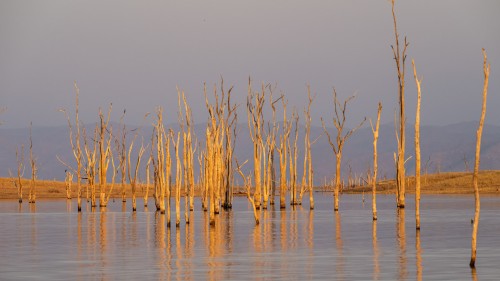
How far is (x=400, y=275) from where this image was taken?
2283 centimetres

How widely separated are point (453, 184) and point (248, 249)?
260ft

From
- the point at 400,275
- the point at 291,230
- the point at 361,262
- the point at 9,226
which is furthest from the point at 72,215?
the point at 400,275

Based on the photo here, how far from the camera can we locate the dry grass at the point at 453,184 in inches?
4087

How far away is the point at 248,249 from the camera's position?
31.6 metres

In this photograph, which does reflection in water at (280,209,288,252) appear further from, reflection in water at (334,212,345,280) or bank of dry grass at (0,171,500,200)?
bank of dry grass at (0,171,500,200)

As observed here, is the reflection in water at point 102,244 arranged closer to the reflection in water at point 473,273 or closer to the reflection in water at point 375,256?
the reflection in water at point 375,256

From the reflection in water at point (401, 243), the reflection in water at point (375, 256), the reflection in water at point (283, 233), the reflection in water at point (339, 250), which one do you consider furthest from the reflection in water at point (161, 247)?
the reflection in water at point (401, 243)

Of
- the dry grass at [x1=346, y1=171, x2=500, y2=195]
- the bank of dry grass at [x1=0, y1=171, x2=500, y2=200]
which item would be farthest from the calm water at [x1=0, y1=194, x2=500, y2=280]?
the dry grass at [x1=346, y1=171, x2=500, y2=195]

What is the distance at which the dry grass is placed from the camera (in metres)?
104

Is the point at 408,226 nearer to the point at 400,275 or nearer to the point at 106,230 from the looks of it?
the point at 106,230

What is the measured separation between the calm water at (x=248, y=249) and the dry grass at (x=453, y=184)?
5460 centimetres

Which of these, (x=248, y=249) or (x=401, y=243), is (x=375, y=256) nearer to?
(x=248, y=249)

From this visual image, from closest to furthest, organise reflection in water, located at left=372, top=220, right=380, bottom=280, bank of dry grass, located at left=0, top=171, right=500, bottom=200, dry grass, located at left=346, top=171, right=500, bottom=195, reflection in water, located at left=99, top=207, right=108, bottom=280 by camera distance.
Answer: reflection in water, located at left=372, top=220, right=380, bottom=280, reflection in water, located at left=99, top=207, right=108, bottom=280, bank of dry grass, located at left=0, top=171, right=500, bottom=200, dry grass, located at left=346, top=171, right=500, bottom=195

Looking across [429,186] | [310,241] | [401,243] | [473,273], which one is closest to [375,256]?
[473,273]
